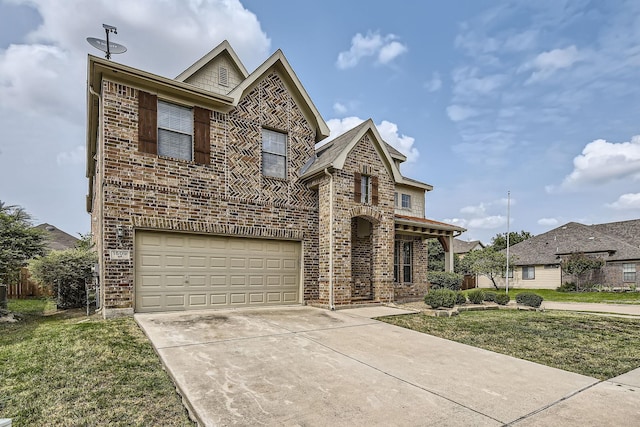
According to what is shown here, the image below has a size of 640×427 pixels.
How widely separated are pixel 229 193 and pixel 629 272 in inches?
1191

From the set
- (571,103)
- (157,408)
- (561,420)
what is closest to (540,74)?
(571,103)

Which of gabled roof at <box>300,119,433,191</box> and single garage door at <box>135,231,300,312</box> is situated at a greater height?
gabled roof at <box>300,119,433,191</box>

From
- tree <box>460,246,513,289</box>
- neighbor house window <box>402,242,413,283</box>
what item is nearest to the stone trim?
neighbor house window <box>402,242,413,283</box>

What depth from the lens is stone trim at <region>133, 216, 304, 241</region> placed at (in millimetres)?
8617

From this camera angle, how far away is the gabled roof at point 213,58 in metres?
11.6

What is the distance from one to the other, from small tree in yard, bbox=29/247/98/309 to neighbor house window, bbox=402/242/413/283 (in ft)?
37.3

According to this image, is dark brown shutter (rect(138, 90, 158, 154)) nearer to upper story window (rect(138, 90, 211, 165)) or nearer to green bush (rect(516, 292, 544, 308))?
upper story window (rect(138, 90, 211, 165))

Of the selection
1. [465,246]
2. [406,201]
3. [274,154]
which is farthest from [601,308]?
[465,246]

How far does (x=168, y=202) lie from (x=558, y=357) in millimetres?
9125

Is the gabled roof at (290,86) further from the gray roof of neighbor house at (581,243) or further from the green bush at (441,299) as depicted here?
the gray roof of neighbor house at (581,243)

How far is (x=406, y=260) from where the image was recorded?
15031 mm

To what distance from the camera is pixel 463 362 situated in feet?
17.8

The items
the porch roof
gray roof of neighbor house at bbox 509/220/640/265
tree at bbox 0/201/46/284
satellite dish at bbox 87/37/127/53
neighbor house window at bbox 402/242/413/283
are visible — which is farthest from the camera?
gray roof of neighbor house at bbox 509/220/640/265

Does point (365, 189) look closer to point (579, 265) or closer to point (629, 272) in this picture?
point (579, 265)
